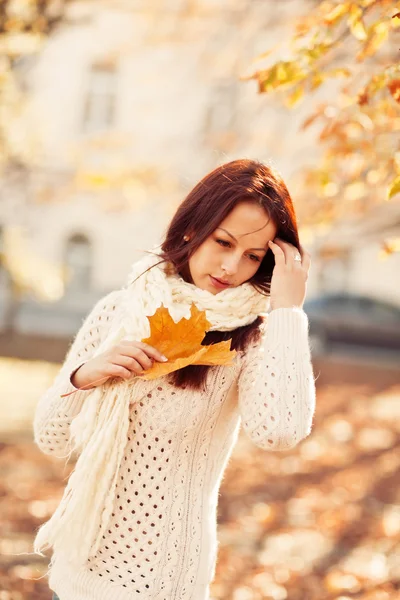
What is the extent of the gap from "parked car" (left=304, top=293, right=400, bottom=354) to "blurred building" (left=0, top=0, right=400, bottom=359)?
11.7 ft

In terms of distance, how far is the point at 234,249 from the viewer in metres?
1.73

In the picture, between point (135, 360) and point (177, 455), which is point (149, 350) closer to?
point (135, 360)

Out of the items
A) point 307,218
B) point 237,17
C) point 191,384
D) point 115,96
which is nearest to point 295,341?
point 191,384

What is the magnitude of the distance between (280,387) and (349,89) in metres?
1.96

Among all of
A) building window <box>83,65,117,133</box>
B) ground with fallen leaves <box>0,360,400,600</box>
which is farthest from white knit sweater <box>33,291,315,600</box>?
building window <box>83,65,117,133</box>

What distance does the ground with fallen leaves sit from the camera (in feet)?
12.5

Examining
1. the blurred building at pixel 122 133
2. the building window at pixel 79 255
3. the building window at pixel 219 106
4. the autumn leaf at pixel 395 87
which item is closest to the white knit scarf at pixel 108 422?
the blurred building at pixel 122 133

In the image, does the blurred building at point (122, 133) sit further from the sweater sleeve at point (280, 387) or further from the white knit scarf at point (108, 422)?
the sweater sleeve at point (280, 387)

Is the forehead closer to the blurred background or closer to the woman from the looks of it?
the woman

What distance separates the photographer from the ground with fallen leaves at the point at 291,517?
3.82 meters

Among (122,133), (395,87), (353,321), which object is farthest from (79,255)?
(395,87)

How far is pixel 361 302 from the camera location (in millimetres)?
14789

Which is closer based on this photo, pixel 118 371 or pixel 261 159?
pixel 118 371

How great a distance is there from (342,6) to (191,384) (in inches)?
54.1
